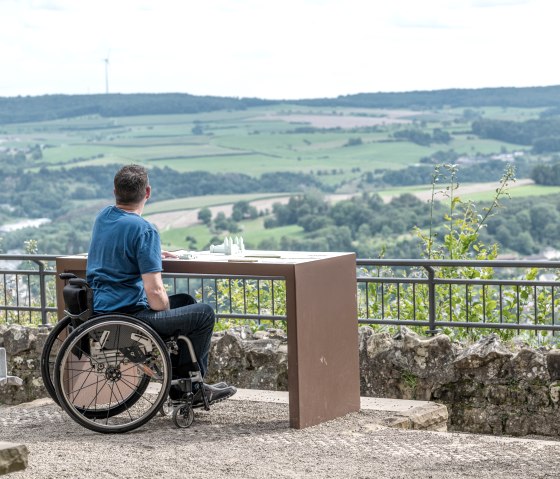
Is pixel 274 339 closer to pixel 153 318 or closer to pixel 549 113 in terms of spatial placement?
pixel 153 318

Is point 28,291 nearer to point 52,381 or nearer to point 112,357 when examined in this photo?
point 52,381

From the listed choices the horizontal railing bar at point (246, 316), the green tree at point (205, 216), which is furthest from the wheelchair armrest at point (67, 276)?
the green tree at point (205, 216)

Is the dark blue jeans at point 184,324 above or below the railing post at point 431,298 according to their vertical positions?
above

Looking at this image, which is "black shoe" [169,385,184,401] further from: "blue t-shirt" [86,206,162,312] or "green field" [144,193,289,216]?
"green field" [144,193,289,216]

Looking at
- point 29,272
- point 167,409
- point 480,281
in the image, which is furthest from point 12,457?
point 29,272

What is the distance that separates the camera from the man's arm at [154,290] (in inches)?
300

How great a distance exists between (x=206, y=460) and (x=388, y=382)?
3.60 metres

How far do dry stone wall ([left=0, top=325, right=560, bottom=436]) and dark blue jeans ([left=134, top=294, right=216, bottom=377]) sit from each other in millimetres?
2185

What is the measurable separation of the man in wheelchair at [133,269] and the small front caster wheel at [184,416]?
467mm

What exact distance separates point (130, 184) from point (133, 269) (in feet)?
1.83

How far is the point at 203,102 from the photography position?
267ft

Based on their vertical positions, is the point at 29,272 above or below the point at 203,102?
below

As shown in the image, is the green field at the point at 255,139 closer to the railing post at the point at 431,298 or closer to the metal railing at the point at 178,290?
the metal railing at the point at 178,290

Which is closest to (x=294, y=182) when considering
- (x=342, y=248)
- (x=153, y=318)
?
(x=342, y=248)
